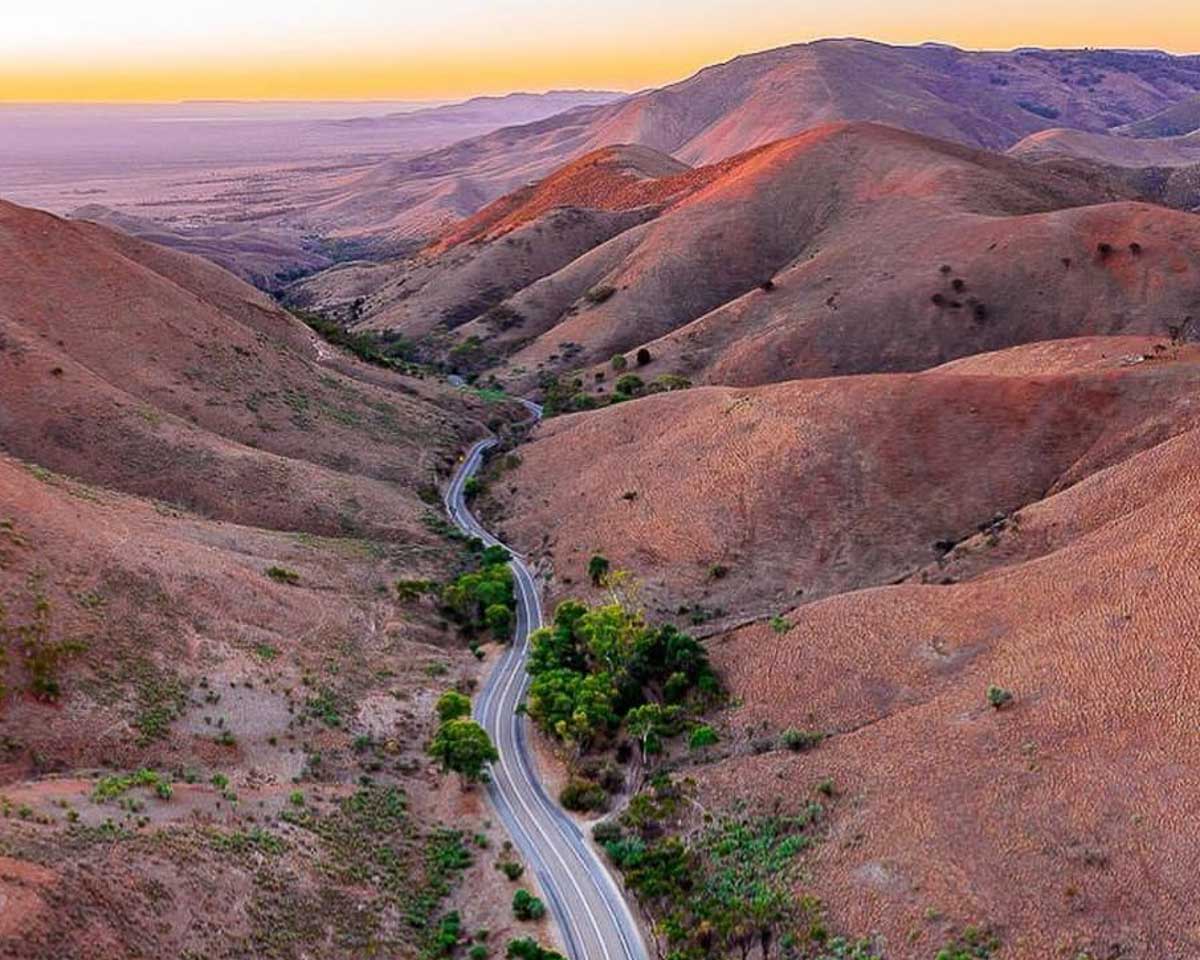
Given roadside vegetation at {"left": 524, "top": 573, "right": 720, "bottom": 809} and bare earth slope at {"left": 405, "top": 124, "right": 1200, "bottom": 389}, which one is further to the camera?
bare earth slope at {"left": 405, "top": 124, "right": 1200, "bottom": 389}

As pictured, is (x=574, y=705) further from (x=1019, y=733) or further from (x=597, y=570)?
(x=1019, y=733)

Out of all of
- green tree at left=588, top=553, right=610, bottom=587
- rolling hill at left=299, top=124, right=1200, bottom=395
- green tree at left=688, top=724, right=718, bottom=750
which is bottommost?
green tree at left=688, top=724, right=718, bottom=750

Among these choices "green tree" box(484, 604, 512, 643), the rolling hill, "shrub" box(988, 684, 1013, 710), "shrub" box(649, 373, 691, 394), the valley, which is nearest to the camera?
the valley

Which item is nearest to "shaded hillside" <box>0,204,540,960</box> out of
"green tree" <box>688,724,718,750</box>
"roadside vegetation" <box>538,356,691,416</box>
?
"green tree" <box>688,724,718,750</box>

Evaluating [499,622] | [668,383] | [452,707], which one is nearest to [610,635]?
[452,707]

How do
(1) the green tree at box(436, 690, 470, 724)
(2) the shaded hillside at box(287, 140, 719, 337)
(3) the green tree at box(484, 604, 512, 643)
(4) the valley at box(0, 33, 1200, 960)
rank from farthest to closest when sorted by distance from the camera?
(2) the shaded hillside at box(287, 140, 719, 337), (3) the green tree at box(484, 604, 512, 643), (1) the green tree at box(436, 690, 470, 724), (4) the valley at box(0, 33, 1200, 960)

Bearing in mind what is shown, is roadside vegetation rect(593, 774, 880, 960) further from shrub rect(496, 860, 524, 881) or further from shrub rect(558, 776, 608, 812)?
shrub rect(496, 860, 524, 881)

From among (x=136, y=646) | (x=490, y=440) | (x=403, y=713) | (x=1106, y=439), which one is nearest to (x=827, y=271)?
(x=490, y=440)

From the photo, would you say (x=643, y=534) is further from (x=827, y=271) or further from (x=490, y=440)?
(x=827, y=271)

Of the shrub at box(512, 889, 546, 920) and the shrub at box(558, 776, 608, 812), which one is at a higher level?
the shrub at box(558, 776, 608, 812)
